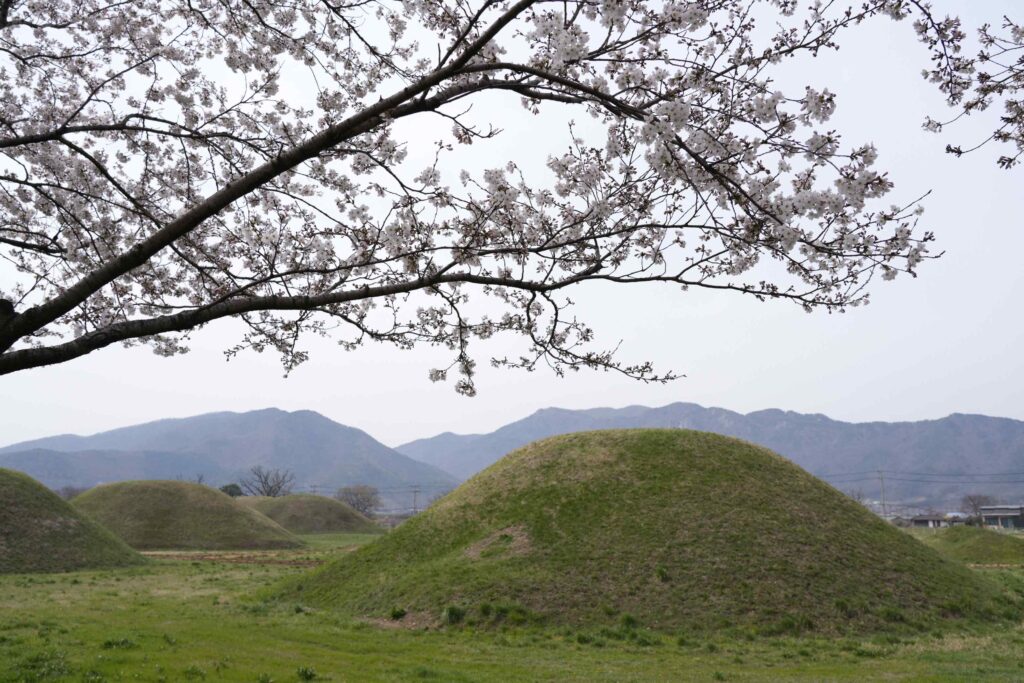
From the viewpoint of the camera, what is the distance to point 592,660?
1456 centimetres

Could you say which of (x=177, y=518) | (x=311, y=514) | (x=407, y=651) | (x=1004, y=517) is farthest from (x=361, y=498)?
(x=1004, y=517)

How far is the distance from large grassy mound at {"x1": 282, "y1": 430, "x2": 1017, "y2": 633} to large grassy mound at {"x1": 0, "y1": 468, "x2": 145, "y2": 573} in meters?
17.5

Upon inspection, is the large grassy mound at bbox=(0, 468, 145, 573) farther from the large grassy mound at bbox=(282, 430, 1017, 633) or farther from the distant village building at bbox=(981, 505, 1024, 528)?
the distant village building at bbox=(981, 505, 1024, 528)

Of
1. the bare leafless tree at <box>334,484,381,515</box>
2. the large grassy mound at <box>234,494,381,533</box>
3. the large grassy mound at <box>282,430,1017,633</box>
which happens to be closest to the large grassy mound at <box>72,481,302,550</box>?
the large grassy mound at <box>234,494,381,533</box>

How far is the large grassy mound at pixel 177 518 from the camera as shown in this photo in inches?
1914

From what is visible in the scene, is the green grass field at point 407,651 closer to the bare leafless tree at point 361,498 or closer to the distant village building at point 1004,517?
the bare leafless tree at point 361,498

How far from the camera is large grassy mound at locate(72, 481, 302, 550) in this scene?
4862 centimetres

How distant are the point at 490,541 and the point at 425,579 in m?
2.93

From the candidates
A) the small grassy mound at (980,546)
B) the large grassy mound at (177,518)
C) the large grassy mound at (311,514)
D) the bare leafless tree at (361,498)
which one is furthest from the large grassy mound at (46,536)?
the bare leafless tree at (361,498)

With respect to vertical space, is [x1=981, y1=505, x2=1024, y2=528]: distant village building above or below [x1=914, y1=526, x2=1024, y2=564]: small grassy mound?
below

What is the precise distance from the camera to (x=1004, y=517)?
12700 centimetres

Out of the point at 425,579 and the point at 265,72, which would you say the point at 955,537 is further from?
the point at 265,72

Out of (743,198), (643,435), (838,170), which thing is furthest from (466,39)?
(643,435)

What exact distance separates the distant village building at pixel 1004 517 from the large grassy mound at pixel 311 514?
100 meters
